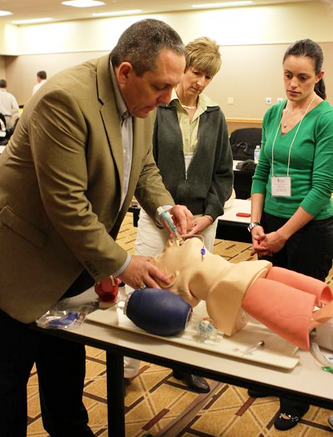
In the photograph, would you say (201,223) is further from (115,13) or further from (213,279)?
(115,13)

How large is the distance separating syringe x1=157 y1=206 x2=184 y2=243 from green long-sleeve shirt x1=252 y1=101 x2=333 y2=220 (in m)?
0.65

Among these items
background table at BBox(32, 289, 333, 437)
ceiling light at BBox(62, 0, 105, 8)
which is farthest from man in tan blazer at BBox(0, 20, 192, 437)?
ceiling light at BBox(62, 0, 105, 8)

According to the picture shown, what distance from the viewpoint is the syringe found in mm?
1576

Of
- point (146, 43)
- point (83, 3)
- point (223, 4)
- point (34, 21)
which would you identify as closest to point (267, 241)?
point (146, 43)

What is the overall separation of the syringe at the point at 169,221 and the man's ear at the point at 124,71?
44 centimetres

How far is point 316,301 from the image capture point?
4.50ft

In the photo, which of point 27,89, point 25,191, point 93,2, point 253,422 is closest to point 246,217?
point 253,422

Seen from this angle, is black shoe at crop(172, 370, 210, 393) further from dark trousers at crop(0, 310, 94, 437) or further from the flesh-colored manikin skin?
the flesh-colored manikin skin

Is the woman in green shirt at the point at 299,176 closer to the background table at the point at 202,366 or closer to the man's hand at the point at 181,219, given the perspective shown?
the man's hand at the point at 181,219

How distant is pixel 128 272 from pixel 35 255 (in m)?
0.27

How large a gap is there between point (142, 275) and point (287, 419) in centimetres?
108

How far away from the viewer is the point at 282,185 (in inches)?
83.7

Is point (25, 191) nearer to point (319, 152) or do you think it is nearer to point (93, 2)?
point (319, 152)

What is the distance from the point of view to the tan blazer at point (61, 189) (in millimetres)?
1309
